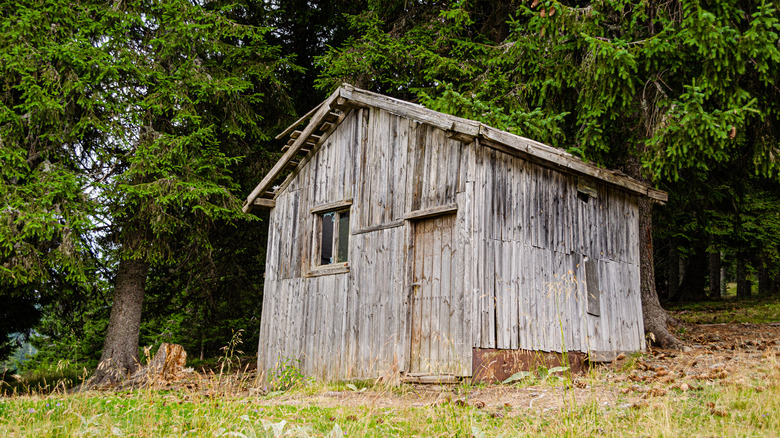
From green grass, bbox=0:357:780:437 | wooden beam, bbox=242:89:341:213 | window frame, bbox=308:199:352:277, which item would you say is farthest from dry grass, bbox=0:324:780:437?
wooden beam, bbox=242:89:341:213

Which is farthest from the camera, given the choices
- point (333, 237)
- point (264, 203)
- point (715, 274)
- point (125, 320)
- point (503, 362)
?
point (715, 274)

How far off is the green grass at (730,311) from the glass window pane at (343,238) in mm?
9989

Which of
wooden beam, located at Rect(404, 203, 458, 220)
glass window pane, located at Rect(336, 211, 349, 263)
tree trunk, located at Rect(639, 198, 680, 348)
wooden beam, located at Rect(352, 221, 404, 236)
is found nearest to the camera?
wooden beam, located at Rect(404, 203, 458, 220)

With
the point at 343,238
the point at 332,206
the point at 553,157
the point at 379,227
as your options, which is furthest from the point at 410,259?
the point at 553,157

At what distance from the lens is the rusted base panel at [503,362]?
852 centimetres

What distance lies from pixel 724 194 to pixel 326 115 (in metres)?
11.2

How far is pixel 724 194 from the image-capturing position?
16.2 meters

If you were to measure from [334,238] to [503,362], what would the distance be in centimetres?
416

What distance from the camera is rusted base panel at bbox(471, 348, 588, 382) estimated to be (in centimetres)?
852

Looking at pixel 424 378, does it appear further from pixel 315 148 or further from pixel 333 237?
pixel 315 148

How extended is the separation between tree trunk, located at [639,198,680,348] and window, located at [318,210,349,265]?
655 centimetres

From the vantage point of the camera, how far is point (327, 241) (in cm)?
1171

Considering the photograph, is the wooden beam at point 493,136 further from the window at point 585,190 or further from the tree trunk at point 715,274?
the tree trunk at point 715,274

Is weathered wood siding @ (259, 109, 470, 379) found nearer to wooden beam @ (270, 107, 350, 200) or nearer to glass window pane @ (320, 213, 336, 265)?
wooden beam @ (270, 107, 350, 200)
